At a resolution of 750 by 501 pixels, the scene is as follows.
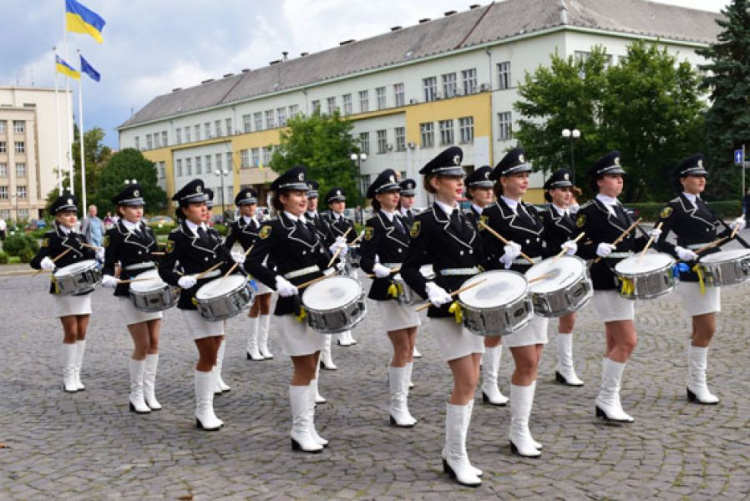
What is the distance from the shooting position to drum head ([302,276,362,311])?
6.80 meters

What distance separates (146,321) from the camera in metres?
8.93

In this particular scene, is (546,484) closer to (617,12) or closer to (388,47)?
(617,12)

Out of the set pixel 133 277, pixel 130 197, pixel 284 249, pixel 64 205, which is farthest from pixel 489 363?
pixel 64 205

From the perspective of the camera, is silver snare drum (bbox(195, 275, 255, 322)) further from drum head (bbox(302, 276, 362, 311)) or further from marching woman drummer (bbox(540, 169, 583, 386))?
marching woman drummer (bbox(540, 169, 583, 386))

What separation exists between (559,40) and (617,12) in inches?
356

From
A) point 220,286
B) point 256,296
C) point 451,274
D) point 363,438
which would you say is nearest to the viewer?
point 451,274

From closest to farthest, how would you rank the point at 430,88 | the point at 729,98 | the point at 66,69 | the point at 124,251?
the point at 124,251 → the point at 66,69 → the point at 729,98 → the point at 430,88

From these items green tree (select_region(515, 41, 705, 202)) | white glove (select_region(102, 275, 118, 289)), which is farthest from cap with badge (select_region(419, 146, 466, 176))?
green tree (select_region(515, 41, 705, 202))

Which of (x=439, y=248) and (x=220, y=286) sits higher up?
(x=439, y=248)

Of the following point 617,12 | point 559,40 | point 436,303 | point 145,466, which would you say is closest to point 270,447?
point 145,466

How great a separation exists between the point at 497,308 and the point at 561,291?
39.3 inches

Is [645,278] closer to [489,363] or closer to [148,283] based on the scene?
[489,363]

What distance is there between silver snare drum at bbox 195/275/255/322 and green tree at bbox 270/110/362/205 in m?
65.6

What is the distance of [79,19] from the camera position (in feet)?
128
